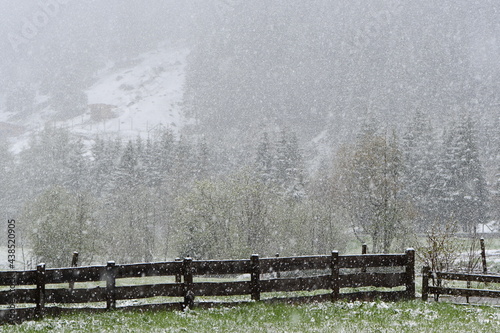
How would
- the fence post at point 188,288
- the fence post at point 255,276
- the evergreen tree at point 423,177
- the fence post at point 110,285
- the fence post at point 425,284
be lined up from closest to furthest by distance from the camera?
the fence post at point 110,285, the fence post at point 188,288, the fence post at point 255,276, the fence post at point 425,284, the evergreen tree at point 423,177

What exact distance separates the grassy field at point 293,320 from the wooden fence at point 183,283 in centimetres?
43

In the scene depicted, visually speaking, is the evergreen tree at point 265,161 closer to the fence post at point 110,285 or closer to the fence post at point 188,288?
the fence post at point 188,288

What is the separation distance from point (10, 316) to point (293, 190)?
177 ft

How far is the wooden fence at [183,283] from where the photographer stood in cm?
1067

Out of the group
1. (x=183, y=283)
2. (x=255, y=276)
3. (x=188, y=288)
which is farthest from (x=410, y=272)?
(x=183, y=283)

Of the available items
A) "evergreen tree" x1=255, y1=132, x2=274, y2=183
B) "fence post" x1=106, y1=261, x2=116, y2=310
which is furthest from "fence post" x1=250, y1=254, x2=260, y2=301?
"evergreen tree" x1=255, y1=132, x2=274, y2=183

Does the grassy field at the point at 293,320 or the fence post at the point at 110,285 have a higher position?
the fence post at the point at 110,285

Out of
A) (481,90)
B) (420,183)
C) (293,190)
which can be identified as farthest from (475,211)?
(481,90)

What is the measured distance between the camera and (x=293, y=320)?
997 centimetres

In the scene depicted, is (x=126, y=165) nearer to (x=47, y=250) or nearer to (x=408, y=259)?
(x=47, y=250)

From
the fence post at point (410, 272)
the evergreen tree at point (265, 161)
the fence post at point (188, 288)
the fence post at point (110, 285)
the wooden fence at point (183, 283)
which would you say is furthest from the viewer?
the evergreen tree at point (265, 161)

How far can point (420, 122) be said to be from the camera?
8025cm

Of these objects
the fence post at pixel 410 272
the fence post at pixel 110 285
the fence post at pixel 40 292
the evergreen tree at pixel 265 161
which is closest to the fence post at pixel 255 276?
the fence post at pixel 110 285

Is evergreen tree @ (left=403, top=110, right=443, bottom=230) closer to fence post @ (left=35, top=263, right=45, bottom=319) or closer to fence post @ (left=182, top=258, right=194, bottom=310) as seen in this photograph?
fence post @ (left=182, top=258, right=194, bottom=310)
